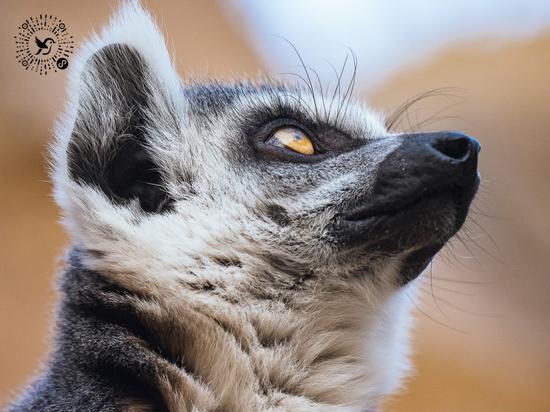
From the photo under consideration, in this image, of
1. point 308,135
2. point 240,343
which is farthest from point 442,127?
point 240,343

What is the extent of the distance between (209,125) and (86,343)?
0.49 meters

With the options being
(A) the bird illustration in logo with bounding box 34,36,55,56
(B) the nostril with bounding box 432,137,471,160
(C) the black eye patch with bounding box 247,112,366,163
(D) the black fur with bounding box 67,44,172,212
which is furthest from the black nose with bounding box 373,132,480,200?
(A) the bird illustration in logo with bounding box 34,36,55,56

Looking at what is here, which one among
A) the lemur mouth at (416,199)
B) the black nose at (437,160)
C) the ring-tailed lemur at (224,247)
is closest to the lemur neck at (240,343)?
the ring-tailed lemur at (224,247)

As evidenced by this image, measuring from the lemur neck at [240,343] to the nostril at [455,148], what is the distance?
286 mm

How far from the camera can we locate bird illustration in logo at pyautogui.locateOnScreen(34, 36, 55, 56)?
1319 mm

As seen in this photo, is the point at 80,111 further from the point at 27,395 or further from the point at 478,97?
the point at 478,97

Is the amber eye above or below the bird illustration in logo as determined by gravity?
below

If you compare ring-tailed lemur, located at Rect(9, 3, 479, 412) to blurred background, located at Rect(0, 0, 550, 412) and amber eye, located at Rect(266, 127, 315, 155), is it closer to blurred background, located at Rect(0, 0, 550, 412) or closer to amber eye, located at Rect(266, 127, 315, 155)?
amber eye, located at Rect(266, 127, 315, 155)

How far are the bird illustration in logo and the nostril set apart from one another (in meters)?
0.83

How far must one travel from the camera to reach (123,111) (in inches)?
44.1

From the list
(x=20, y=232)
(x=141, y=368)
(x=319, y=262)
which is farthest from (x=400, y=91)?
(x=141, y=368)

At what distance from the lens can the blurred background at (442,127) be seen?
5.01 ft

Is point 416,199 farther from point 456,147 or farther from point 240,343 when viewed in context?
point 240,343

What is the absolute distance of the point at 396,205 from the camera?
0.99 m
